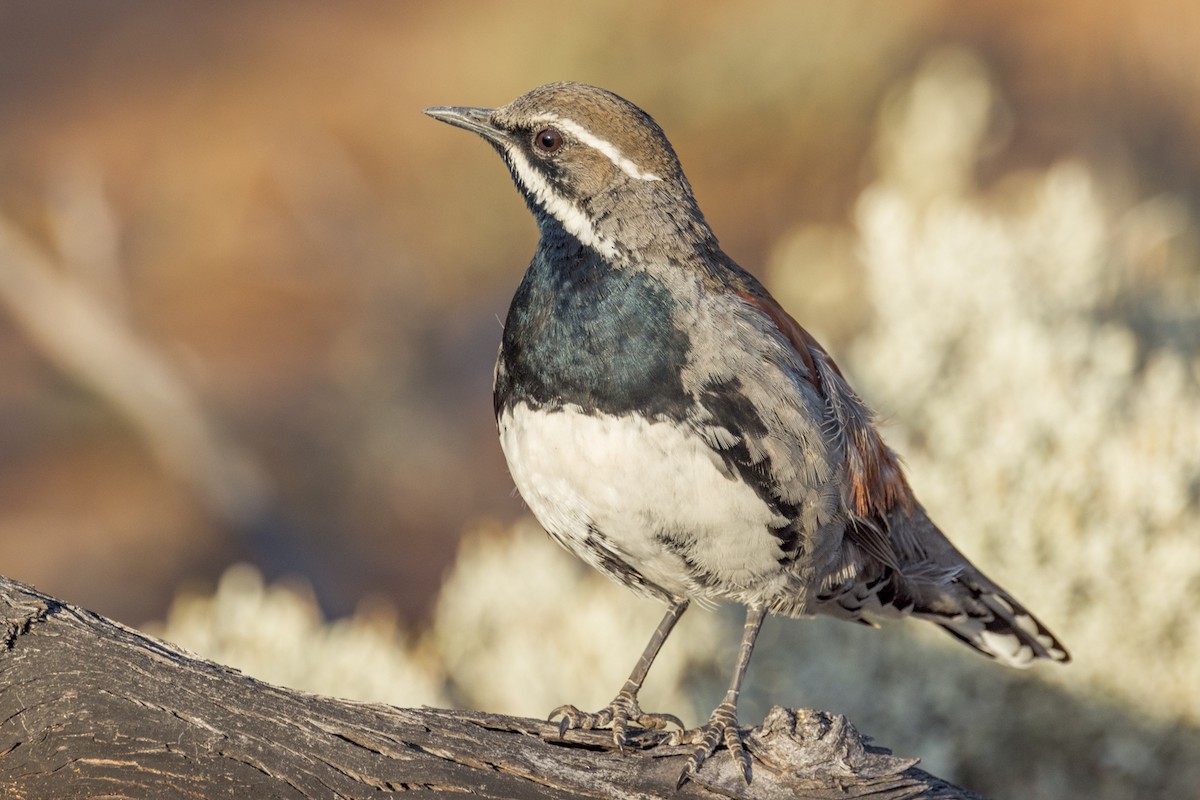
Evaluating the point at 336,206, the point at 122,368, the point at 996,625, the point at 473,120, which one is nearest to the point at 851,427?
the point at 996,625

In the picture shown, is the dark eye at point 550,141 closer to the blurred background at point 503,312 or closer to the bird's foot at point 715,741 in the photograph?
the bird's foot at point 715,741

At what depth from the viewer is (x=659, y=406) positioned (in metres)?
3.96

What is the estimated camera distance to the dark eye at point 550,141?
445cm

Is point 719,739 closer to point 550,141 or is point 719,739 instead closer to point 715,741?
point 715,741

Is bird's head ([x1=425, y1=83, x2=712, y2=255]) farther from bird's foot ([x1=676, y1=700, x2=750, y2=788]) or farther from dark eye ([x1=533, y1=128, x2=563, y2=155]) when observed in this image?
bird's foot ([x1=676, y1=700, x2=750, y2=788])

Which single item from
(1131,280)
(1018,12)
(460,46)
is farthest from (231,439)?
(1018,12)

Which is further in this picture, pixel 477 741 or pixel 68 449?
pixel 68 449

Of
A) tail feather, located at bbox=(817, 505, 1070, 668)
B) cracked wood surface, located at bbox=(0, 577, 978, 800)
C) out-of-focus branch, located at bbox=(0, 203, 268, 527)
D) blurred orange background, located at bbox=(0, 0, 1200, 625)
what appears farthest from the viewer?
blurred orange background, located at bbox=(0, 0, 1200, 625)

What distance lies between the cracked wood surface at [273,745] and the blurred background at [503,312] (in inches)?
113

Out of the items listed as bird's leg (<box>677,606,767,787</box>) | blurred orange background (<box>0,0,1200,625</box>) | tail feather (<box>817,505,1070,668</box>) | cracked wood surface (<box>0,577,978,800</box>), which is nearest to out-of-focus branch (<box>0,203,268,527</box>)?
blurred orange background (<box>0,0,1200,625</box>)

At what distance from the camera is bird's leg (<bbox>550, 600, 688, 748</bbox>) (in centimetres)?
412

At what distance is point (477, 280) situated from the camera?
1491cm

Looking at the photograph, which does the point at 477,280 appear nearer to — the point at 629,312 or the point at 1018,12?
the point at 1018,12

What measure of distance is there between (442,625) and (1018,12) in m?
14.9
